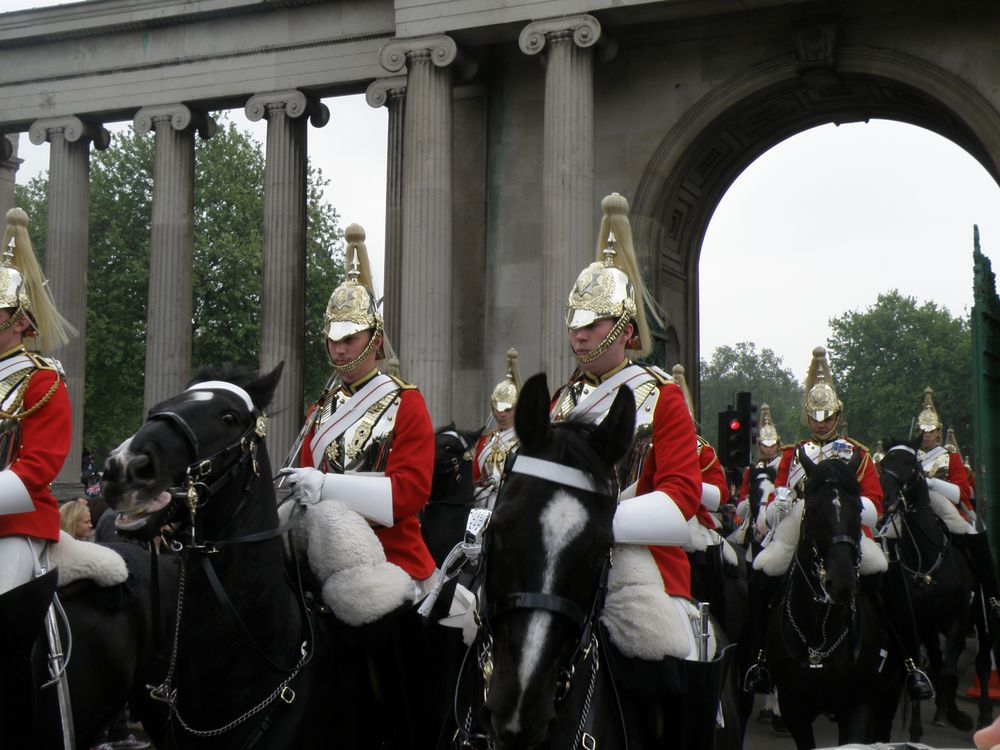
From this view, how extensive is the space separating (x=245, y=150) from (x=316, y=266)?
526cm

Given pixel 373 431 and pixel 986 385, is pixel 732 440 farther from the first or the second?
pixel 373 431

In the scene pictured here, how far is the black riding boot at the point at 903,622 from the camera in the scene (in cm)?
804

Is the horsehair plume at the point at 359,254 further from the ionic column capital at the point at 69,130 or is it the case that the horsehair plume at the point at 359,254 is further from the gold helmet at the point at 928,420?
the ionic column capital at the point at 69,130

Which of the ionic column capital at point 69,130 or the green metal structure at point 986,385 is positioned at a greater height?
the ionic column capital at point 69,130

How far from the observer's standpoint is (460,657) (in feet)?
16.0

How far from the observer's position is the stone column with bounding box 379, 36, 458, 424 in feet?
64.6

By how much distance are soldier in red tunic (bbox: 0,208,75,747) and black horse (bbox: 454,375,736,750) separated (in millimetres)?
2128

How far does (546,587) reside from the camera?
11.2ft

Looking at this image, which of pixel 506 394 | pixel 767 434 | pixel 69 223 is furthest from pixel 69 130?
pixel 767 434

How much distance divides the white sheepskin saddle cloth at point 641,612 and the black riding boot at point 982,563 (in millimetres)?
9231

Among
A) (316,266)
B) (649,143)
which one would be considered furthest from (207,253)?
(649,143)

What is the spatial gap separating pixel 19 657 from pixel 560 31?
16027 millimetres

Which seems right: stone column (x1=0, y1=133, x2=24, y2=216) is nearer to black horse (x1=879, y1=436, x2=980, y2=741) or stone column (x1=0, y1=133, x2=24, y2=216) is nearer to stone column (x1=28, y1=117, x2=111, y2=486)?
stone column (x1=28, y1=117, x2=111, y2=486)

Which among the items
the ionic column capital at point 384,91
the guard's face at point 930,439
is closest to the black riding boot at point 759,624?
the guard's face at point 930,439
